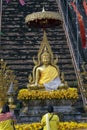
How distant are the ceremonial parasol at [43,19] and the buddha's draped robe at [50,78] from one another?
1.55 meters

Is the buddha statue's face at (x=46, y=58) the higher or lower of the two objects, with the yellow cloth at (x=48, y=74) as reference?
higher

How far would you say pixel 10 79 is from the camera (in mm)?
16250

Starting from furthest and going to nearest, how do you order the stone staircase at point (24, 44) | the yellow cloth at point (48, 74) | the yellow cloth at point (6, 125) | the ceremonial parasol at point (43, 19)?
the stone staircase at point (24, 44) → the ceremonial parasol at point (43, 19) → the yellow cloth at point (48, 74) → the yellow cloth at point (6, 125)

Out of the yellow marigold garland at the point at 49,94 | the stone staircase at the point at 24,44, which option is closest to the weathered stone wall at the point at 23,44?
the stone staircase at the point at 24,44

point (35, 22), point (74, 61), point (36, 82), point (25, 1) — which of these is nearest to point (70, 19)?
point (25, 1)

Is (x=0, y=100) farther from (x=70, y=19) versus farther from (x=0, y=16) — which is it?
(x=70, y=19)

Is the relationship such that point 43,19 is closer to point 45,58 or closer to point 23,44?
point 45,58

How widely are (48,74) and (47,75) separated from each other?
4cm

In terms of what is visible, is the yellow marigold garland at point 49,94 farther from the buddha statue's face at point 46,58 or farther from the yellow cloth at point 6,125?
the yellow cloth at point 6,125

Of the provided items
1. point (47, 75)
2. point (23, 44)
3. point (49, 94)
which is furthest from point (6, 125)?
point (23, 44)

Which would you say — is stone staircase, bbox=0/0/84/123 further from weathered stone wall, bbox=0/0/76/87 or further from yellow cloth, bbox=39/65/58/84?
yellow cloth, bbox=39/65/58/84

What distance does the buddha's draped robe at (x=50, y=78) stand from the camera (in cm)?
1519

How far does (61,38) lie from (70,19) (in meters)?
3.90

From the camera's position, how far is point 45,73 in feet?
51.3
